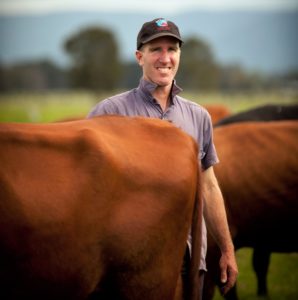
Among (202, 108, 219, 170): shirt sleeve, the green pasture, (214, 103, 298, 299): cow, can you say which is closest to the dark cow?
(214, 103, 298, 299): cow

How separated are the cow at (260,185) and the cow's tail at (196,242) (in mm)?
2443

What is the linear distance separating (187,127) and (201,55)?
7536 cm

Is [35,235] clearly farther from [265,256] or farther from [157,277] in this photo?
[265,256]

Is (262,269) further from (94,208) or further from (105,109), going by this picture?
(94,208)

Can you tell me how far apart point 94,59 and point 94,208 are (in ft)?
218

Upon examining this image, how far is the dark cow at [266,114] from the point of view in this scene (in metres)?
7.26

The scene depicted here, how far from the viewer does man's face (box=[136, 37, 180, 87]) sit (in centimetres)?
A: 367

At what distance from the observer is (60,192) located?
9.43 feet

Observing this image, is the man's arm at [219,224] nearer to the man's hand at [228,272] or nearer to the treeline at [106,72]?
the man's hand at [228,272]

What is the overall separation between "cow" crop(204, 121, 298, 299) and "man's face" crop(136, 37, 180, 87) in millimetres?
2332

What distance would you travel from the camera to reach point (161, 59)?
3.67m

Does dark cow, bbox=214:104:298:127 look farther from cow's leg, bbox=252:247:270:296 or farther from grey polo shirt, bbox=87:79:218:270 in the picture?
grey polo shirt, bbox=87:79:218:270

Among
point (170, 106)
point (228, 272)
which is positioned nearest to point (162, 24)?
point (170, 106)

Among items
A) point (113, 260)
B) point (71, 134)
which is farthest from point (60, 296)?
point (71, 134)
